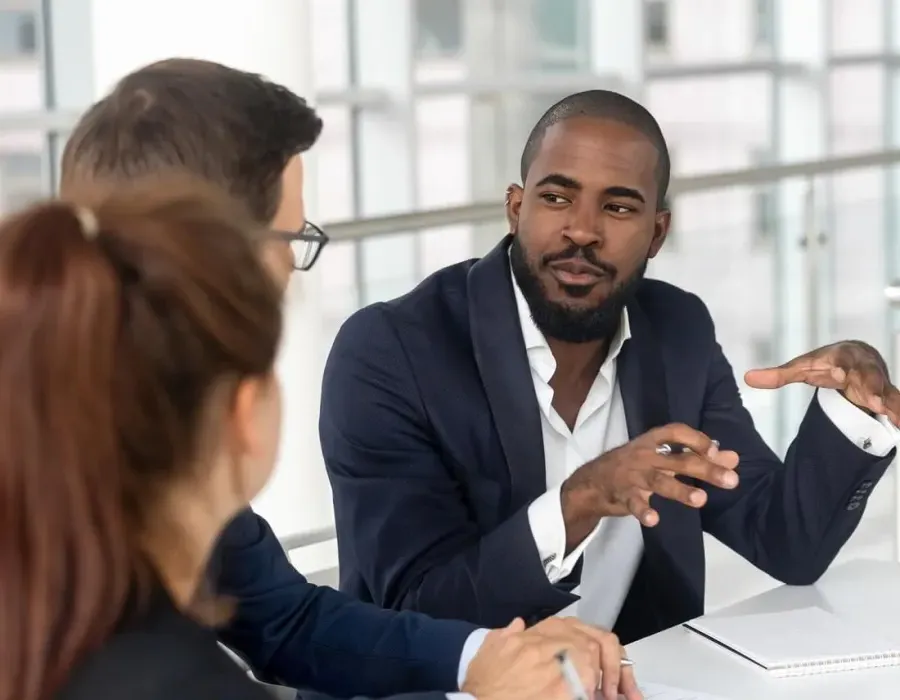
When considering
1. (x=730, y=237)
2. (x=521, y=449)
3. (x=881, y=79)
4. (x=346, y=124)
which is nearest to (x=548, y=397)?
(x=521, y=449)

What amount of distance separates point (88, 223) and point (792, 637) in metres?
1.06

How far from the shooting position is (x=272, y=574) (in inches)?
64.6

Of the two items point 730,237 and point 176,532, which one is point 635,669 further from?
point 730,237

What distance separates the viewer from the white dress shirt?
198cm

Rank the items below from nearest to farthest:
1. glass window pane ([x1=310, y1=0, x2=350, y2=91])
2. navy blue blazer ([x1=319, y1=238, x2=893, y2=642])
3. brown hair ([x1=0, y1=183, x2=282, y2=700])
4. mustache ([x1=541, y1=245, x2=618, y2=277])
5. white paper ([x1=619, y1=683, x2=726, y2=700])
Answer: brown hair ([x1=0, y1=183, x2=282, y2=700]) → white paper ([x1=619, y1=683, x2=726, y2=700]) → navy blue blazer ([x1=319, y1=238, x2=893, y2=642]) → mustache ([x1=541, y1=245, x2=618, y2=277]) → glass window pane ([x1=310, y1=0, x2=350, y2=91])

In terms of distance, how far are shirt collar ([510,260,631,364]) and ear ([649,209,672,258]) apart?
0.11 m

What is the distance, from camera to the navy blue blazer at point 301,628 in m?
1.57

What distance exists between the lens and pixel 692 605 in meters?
2.07

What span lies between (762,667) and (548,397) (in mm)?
571

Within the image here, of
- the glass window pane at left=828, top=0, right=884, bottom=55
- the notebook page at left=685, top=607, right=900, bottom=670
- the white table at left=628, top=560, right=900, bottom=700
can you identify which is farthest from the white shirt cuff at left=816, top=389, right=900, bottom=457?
the glass window pane at left=828, top=0, right=884, bottom=55

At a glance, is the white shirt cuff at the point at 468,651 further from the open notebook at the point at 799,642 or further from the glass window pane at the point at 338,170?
the glass window pane at the point at 338,170

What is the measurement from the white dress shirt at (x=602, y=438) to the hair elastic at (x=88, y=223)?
1.16 m

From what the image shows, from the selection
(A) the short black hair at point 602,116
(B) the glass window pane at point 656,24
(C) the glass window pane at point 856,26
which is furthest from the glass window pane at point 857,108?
(A) the short black hair at point 602,116

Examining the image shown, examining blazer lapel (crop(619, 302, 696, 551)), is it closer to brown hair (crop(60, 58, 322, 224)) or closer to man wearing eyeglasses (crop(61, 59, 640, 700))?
man wearing eyeglasses (crop(61, 59, 640, 700))
